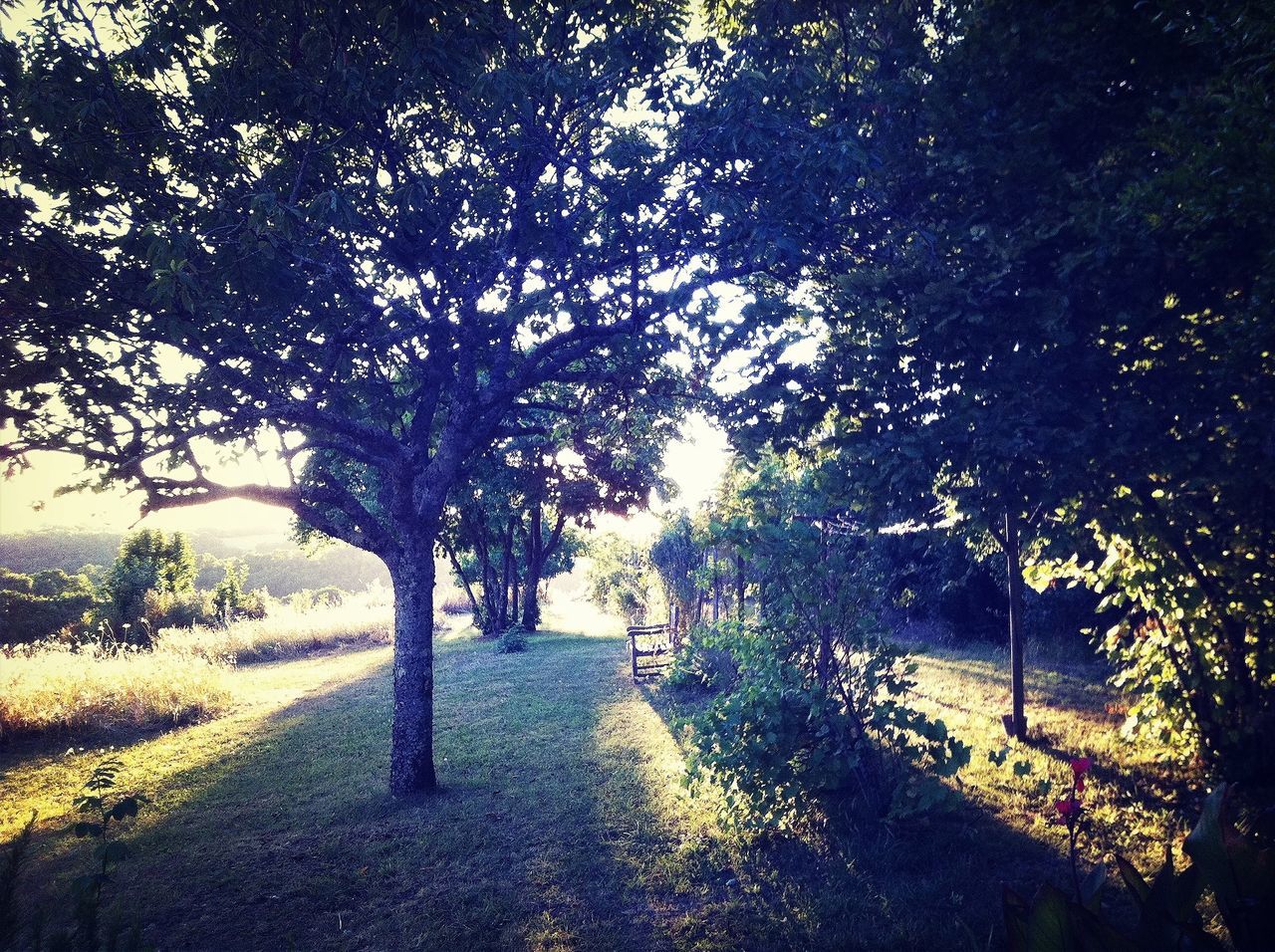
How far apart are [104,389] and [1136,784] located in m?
11.2

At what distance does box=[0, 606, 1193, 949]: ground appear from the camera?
4.35m

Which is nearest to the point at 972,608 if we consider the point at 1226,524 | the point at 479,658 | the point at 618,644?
the point at 618,644

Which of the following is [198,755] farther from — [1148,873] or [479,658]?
[1148,873]

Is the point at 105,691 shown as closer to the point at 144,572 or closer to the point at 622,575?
the point at 144,572

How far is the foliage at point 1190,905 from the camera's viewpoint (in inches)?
60.9

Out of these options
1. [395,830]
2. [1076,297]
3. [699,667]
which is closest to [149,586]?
[699,667]

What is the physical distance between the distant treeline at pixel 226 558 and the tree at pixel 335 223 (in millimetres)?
31685

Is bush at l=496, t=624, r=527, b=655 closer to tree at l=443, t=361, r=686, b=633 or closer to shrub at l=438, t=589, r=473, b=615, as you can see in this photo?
tree at l=443, t=361, r=686, b=633

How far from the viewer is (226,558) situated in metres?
51.9

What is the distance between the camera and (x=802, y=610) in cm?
569

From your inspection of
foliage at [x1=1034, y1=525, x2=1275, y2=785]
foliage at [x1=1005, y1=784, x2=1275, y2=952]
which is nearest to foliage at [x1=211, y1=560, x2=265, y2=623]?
foliage at [x1=1034, y1=525, x2=1275, y2=785]

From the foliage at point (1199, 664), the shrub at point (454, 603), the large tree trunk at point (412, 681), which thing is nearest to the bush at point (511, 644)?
the large tree trunk at point (412, 681)

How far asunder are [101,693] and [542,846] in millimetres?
11126

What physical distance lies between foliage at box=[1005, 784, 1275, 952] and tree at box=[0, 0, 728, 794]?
18.1 ft
